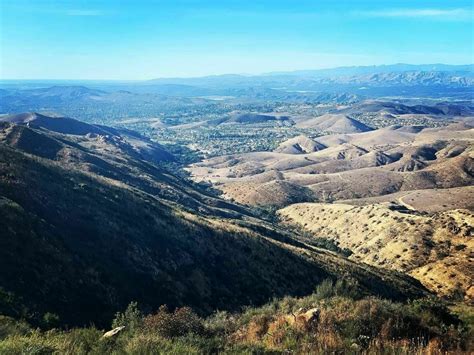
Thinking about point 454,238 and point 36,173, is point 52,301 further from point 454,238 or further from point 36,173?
point 454,238

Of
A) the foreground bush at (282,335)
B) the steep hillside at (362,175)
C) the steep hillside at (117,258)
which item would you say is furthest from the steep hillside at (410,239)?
the foreground bush at (282,335)

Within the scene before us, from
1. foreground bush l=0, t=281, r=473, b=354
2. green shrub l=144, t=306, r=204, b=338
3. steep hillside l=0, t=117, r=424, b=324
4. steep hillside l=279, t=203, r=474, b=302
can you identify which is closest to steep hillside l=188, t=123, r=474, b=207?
steep hillside l=279, t=203, r=474, b=302

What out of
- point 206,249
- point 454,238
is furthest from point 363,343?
point 454,238

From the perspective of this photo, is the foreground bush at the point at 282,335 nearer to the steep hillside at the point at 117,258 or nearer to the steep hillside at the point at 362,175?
the steep hillside at the point at 117,258

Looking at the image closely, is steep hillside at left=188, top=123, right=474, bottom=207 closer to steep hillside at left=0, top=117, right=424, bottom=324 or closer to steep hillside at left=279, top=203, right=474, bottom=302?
steep hillside at left=279, top=203, right=474, bottom=302

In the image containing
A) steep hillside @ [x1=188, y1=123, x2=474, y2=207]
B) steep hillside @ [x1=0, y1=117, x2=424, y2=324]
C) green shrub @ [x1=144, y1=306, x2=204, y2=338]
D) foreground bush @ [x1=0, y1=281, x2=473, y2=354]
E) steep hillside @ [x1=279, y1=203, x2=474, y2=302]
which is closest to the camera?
foreground bush @ [x1=0, y1=281, x2=473, y2=354]

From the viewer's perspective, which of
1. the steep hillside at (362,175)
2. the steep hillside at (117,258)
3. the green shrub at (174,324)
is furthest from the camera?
the steep hillside at (362,175)
